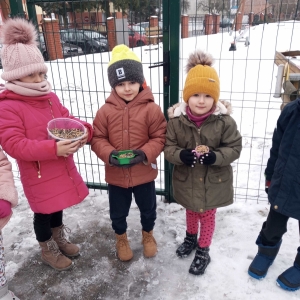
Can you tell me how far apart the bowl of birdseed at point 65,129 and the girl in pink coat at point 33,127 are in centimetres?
4

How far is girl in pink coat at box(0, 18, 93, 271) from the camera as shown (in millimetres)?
2020

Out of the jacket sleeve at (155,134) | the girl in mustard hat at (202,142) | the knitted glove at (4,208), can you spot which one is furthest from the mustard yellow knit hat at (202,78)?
the knitted glove at (4,208)

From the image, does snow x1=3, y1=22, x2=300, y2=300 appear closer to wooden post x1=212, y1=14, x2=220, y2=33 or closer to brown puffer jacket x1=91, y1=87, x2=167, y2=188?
wooden post x1=212, y1=14, x2=220, y2=33

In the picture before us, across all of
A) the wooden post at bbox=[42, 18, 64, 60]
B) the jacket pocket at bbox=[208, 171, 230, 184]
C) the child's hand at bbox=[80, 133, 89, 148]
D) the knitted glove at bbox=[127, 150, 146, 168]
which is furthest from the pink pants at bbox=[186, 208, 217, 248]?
the wooden post at bbox=[42, 18, 64, 60]

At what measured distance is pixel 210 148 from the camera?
2229 millimetres

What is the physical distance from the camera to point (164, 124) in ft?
7.89

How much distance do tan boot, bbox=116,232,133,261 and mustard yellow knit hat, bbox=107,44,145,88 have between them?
1.29 m

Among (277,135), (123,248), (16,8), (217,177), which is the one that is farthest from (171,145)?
(16,8)

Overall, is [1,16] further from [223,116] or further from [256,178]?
[256,178]

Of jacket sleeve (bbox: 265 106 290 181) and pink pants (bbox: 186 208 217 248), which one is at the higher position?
jacket sleeve (bbox: 265 106 290 181)

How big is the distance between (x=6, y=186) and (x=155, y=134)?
107 cm

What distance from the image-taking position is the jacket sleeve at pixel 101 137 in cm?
228

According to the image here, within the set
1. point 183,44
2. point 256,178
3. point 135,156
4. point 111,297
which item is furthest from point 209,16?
point 111,297

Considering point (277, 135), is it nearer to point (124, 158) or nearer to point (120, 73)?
point (124, 158)
